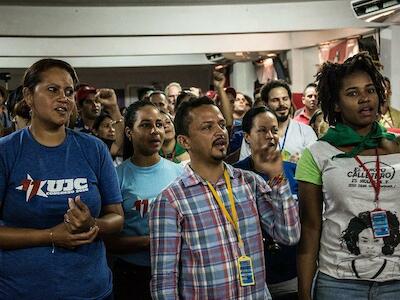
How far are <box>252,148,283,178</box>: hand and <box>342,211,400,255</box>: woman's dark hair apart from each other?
307 millimetres

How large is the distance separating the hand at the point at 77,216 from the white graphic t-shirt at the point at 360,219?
2.63 ft

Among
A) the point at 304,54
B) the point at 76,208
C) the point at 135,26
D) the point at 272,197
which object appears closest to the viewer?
the point at 76,208

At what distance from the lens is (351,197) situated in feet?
5.87

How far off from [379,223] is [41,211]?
1104 mm

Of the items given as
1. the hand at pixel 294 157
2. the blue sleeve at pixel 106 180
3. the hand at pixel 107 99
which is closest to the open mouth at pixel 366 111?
the blue sleeve at pixel 106 180

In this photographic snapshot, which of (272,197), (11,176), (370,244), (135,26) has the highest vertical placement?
(135,26)

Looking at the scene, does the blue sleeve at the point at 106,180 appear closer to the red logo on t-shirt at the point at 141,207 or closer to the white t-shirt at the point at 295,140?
the red logo on t-shirt at the point at 141,207

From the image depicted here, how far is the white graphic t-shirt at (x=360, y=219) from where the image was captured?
1771mm

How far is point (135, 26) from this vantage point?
647 cm

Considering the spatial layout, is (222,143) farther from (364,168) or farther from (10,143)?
(10,143)

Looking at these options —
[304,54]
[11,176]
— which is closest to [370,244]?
[11,176]

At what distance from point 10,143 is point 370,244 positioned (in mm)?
1242

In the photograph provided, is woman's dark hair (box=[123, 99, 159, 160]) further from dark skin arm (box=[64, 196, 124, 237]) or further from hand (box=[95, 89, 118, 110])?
hand (box=[95, 89, 118, 110])

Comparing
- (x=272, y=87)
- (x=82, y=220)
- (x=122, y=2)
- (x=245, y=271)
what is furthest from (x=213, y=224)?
(x=122, y=2)
